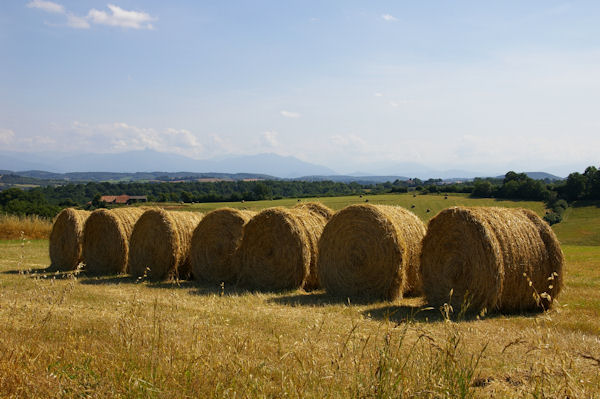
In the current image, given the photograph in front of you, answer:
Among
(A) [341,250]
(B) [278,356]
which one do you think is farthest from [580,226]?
(B) [278,356]

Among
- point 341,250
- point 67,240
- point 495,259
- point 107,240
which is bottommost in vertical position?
point 67,240

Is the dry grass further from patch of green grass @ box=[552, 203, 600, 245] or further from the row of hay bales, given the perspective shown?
patch of green grass @ box=[552, 203, 600, 245]

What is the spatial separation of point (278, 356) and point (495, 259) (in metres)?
5.03

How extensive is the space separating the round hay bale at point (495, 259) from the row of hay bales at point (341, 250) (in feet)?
0.06

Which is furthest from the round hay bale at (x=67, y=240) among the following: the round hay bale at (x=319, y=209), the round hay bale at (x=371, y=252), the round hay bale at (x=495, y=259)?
the round hay bale at (x=495, y=259)

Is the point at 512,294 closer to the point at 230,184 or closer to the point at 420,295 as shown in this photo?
the point at 420,295

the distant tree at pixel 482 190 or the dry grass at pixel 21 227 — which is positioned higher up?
the distant tree at pixel 482 190

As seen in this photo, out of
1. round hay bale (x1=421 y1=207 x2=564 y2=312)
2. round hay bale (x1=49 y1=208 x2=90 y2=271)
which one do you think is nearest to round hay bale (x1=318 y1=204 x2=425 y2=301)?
round hay bale (x1=421 y1=207 x2=564 y2=312)

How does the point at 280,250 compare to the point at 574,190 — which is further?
the point at 574,190

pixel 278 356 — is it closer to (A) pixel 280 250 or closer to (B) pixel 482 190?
(A) pixel 280 250

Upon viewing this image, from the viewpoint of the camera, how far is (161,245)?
13.8 meters

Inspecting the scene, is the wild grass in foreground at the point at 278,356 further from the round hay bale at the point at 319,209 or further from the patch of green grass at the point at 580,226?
the patch of green grass at the point at 580,226

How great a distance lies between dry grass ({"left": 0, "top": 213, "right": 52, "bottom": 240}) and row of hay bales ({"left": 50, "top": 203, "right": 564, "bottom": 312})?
11.6m

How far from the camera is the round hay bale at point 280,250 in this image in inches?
463
